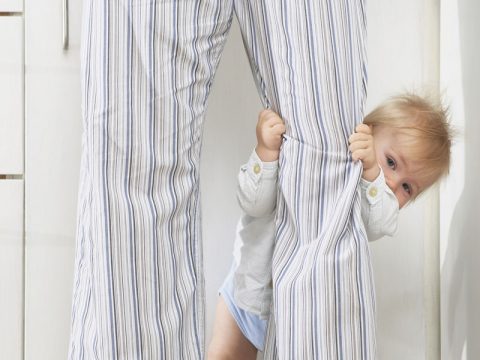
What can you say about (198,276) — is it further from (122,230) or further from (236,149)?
(236,149)

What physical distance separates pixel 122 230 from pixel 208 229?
0.52 m

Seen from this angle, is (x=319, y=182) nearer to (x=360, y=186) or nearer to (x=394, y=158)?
(x=360, y=186)

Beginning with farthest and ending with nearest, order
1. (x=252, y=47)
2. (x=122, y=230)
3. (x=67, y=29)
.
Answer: (x=67, y=29) < (x=252, y=47) < (x=122, y=230)

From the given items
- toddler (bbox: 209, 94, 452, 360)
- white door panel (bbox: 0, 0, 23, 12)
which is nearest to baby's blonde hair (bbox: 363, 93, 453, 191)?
toddler (bbox: 209, 94, 452, 360)

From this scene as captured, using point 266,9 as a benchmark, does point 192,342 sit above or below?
below

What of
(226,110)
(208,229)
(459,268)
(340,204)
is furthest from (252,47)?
(459,268)

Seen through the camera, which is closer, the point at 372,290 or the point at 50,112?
the point at 372,290

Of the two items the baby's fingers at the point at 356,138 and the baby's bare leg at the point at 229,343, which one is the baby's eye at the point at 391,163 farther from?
the baby's bare leg at the point at 229,343

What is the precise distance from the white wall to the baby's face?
0.27 m

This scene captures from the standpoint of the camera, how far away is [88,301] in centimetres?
104

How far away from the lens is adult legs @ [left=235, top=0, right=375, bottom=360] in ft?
3.42

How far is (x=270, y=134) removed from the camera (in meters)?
1.12

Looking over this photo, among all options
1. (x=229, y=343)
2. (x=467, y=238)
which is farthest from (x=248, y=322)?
(x=467, y=238)

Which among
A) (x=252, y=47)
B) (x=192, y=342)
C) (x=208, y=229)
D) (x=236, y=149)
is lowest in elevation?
(x=192, y=342)
